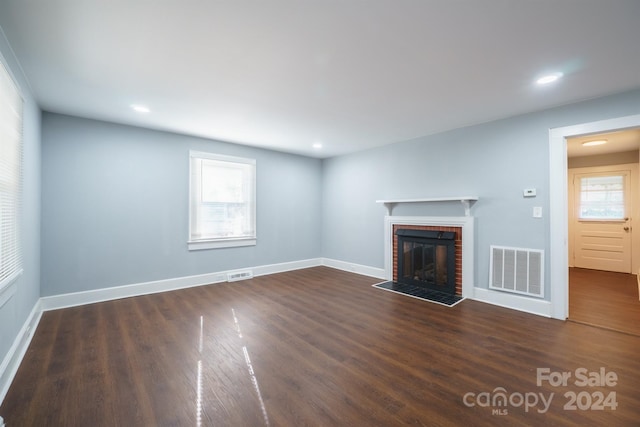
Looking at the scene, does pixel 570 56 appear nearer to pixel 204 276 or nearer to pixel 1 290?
pixel 1 290

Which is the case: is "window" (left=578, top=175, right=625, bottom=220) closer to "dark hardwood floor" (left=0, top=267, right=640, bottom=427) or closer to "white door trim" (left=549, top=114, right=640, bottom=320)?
"white door trim" (left=549, top=114, right=640, bottom=320)

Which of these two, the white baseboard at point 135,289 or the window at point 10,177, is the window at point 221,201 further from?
the window at point 10,177

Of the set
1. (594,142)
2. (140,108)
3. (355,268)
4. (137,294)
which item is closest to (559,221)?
(594,142)

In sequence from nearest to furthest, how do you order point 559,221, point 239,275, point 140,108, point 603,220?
point 559,221, point 140,108, point 239,275, point 603,220

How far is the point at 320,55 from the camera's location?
2.23 m

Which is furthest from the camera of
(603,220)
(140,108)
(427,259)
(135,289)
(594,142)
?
(603,220)

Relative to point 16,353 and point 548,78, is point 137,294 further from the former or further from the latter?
point 548,78

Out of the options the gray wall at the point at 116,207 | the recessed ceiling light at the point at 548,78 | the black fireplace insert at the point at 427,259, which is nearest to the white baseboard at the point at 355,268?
the black fireplace insert at the point at 427,259

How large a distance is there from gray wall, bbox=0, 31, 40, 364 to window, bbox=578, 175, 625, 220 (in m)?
9.19

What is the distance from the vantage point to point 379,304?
3.69m

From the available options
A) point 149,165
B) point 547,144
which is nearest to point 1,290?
point 149,165

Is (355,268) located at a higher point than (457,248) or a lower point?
lower

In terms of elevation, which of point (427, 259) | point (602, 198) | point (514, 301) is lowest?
point (514, 301)

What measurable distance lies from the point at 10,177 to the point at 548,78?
483 cm
